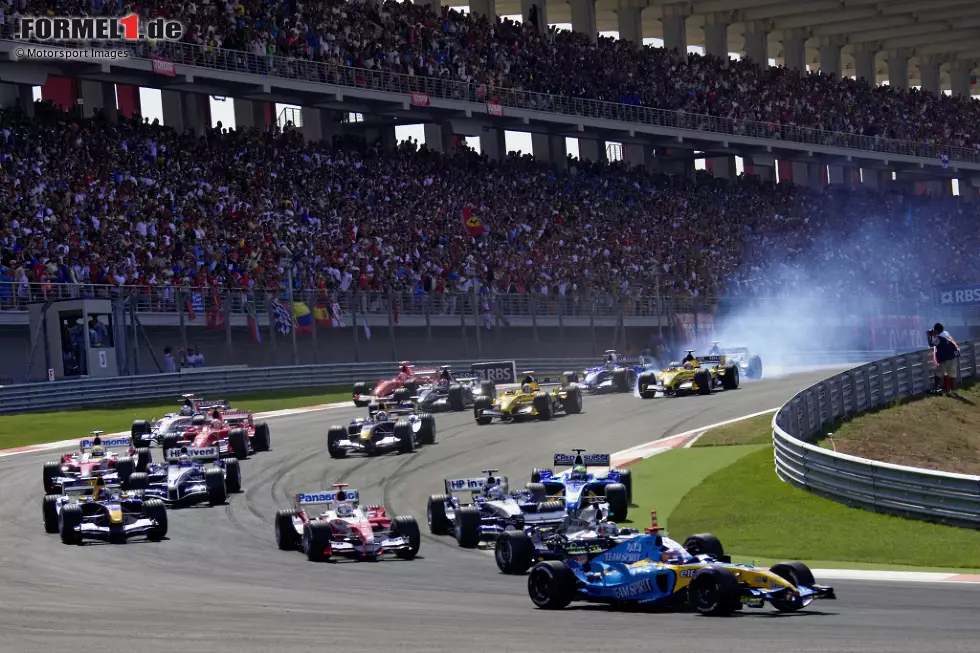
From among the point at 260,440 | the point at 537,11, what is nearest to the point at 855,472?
the point at 260,440

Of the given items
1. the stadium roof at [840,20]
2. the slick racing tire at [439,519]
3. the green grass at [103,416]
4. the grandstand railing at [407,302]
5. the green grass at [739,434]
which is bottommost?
the green grass at [739,434]

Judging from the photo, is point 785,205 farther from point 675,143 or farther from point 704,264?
point 704,264

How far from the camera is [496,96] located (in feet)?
172

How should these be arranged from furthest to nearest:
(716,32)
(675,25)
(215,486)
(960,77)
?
1. (960,77)
2. (716,32)
3. (675,25)
4. (215,486)

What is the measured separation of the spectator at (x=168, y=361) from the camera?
34625 mm

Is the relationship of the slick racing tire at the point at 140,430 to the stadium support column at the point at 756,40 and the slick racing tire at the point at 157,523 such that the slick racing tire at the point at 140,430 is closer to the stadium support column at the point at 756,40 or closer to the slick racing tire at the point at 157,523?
the slick racing tire at the point at 157,523

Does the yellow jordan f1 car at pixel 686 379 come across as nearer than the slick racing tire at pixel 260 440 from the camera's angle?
No

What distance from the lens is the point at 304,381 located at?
37.3 m

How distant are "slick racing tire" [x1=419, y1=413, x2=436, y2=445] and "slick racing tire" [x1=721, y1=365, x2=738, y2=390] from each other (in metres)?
10.5

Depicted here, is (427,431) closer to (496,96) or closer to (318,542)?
(318,542)

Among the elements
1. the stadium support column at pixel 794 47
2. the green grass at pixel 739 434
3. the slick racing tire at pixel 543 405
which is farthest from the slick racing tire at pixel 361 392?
the stadium support column at pixel 794 47

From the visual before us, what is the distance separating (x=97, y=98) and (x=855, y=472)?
31.0 m

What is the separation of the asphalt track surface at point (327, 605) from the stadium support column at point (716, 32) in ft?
171

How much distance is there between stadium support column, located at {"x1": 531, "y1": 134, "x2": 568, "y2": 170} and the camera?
195 ft
